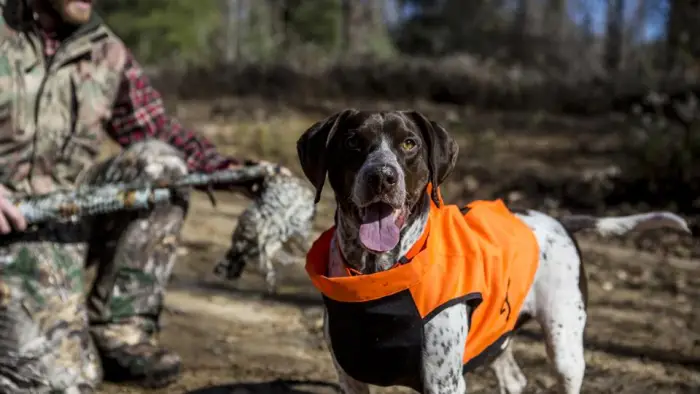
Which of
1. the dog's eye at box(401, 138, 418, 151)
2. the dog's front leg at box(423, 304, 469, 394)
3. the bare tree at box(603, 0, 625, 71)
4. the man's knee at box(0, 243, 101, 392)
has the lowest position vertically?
the bare tree at box(603, 0, 625, 71)

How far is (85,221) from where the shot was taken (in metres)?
4.12

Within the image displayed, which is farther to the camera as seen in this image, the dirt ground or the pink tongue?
the dirt ground

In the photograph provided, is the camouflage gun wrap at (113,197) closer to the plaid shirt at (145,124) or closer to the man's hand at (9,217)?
the man's hand at (9,217)

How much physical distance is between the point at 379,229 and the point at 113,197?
63.4 inches

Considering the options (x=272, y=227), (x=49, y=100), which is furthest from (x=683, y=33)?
(x=49, y=100)

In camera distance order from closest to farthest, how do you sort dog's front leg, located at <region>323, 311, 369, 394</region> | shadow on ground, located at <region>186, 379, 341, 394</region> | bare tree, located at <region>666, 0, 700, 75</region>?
dog's front leg, located at <region>323, 311, 369, 394</region> < shadow on ground, located at <region>186, 379, 341, 394</region> < bare tree, located at <region>666, 0, 700, 75</region>

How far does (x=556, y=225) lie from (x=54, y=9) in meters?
2.46

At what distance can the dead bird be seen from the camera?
3.81m

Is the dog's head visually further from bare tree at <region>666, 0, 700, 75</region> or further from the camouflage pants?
bare tree at <region>666, 0, 700, 75</region>

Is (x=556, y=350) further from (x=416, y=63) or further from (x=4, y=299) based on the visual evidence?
(x=416, y=63)

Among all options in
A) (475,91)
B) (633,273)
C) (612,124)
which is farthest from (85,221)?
(475,91)

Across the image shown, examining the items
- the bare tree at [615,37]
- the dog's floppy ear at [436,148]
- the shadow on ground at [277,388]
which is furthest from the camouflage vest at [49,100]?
the bare tree at [615,37]

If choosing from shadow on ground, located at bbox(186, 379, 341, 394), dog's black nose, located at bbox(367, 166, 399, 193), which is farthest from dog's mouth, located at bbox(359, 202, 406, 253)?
shadow on ground, located at bbox(186, 379, 341, 394)

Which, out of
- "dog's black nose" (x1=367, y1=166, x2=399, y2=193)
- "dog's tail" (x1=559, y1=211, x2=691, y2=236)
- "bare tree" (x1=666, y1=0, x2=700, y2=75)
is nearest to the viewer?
"dog's black nose" (x1=367, y1=166, x2=399, y2=193)
